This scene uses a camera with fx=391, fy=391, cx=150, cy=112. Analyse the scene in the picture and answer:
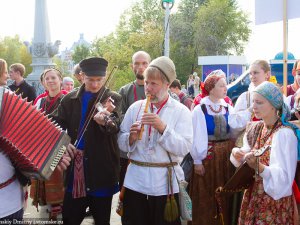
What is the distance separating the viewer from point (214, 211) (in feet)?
14.2

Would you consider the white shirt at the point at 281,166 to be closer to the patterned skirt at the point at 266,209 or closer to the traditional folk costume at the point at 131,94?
the patterned skirt at the point at 266,209

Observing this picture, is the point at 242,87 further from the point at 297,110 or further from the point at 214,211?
the point at 297,110

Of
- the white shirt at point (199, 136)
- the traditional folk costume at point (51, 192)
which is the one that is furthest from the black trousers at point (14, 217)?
the white shirt at point (199, 136)

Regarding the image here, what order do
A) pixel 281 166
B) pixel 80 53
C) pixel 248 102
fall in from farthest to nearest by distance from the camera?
pixel 80 53 → pixel 248 102 → pixel 281 166

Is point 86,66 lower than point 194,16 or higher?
lower

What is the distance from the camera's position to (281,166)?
2.78m

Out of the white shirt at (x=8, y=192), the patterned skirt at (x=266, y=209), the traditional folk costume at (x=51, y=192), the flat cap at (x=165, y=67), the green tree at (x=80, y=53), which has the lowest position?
the traditional folk costume at (x=51, y=192)

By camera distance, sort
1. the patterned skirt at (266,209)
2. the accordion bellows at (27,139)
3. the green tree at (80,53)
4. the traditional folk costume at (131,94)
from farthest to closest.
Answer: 1. the green tree at (80,53)
2. the traditional folk costume at (131,94)
3. the patterned skirt at (266,209)
4. the accordion bellows at (27,139)

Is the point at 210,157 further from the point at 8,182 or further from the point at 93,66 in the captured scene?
the point at 8,182

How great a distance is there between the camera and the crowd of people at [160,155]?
9.21 feet

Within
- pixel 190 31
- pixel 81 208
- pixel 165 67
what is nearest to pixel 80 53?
pixel 190 31

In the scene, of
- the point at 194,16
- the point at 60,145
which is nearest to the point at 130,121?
the point at 60,145

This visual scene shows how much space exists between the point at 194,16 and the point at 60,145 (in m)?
47.4

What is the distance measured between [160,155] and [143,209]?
0.47 meters
